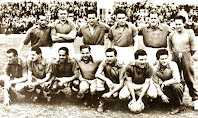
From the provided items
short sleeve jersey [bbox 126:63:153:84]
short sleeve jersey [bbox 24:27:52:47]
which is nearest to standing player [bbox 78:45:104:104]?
short sleeve jersey [bbox 126:63:153:84]

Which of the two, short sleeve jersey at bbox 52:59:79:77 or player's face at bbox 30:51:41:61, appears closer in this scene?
player's face at bbox 30:51:41:61

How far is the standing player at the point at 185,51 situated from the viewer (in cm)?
553

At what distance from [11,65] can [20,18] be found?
11.9 meters

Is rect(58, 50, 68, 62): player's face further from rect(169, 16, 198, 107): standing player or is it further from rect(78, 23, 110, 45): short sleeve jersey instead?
rect(169, 16, 198, 107): standing player

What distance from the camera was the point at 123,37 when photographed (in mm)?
6430

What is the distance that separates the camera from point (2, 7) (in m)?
18.0

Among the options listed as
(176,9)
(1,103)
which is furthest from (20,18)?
(1,103)

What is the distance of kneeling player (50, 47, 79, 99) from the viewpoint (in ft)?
18.6

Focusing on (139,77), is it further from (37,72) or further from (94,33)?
(37,72)

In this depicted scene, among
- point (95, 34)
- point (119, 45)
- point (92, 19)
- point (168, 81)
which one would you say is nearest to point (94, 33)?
point (95, 34)

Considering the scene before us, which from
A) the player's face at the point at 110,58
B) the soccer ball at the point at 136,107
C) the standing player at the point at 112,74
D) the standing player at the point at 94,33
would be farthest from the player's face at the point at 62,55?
the soccer ball at the point at 136,107

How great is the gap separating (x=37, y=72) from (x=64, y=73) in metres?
0.52

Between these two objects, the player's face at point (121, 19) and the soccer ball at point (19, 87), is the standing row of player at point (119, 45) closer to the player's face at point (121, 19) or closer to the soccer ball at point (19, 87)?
the player's face at point (121, 19)

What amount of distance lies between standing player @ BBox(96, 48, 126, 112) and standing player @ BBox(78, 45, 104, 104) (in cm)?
21
